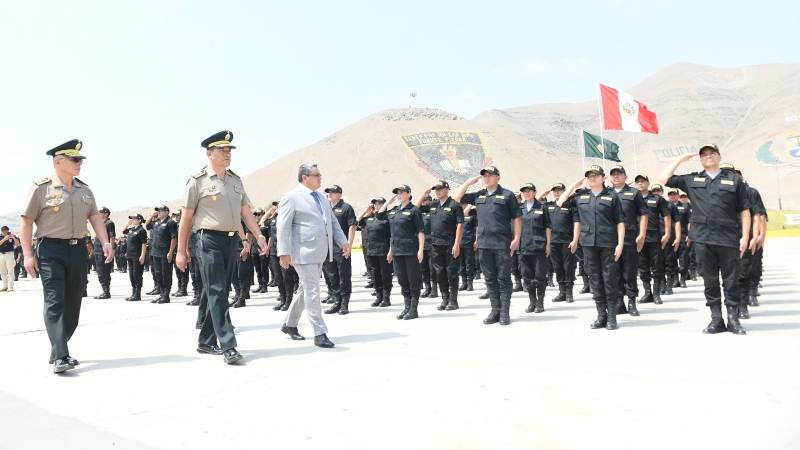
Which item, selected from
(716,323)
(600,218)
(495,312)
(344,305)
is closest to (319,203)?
(495,312)

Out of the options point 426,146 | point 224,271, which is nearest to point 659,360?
point 224,271

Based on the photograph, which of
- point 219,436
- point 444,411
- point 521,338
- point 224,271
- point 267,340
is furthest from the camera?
point 267,340

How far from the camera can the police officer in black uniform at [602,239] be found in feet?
23.0

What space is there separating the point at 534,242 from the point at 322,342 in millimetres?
4784

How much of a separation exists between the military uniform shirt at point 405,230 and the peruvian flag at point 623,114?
53.1 feet

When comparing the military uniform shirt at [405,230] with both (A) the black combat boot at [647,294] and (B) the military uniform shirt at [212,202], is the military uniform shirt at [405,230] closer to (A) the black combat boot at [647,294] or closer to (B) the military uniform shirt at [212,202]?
(B) the military uniform shirt at [212,202]

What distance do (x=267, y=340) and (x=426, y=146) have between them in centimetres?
8681

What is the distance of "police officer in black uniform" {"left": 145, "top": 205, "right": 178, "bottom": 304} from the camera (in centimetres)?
1227

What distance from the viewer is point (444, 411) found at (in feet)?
12.5

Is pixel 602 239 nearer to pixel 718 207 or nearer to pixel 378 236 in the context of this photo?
pixel 718 207

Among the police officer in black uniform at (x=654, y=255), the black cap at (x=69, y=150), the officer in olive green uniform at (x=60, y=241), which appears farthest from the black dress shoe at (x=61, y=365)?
Result: the police officer in black uniform at (x=654, y=255)

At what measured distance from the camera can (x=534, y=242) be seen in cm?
977

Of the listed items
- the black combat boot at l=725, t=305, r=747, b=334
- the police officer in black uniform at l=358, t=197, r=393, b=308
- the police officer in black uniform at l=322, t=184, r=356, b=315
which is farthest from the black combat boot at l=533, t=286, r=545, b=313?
the police officer in black uniform at l=322, t=184, r=356, b=315

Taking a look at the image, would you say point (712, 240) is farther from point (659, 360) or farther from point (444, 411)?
point (444, 411)
